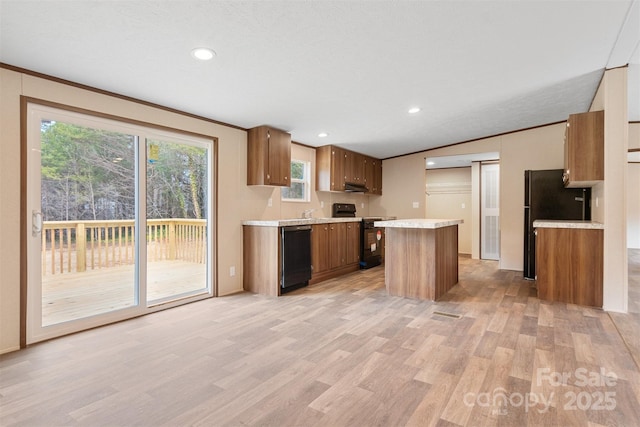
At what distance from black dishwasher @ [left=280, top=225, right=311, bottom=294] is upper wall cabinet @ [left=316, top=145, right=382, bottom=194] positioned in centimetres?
147

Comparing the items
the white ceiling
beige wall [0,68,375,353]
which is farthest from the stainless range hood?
the white ceiling

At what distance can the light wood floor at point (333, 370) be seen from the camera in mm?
1690

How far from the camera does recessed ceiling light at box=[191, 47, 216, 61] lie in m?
2.37

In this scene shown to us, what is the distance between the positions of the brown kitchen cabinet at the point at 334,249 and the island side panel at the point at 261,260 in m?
0.76

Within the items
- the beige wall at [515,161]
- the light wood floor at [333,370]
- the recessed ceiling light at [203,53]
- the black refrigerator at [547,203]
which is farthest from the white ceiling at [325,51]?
the light wood floor at [333,370]

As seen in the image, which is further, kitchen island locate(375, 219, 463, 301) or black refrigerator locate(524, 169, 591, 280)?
black refrigerator locate(524, 169, 591, 280)

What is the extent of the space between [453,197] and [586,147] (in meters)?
4.36

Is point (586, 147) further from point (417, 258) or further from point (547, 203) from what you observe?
point (417, 258)

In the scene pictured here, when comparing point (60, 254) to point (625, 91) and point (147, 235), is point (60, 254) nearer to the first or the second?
point (147, 235)

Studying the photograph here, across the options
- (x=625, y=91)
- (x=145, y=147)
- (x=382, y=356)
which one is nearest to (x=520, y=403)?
(x=382, y=356)

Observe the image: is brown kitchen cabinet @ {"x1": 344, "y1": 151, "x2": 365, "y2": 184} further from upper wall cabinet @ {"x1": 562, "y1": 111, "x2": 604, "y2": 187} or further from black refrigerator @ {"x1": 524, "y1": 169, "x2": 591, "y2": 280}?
upper wall cabinet @ {"x1": 562, "y1": 111, "x2": 604, "y2": 187}

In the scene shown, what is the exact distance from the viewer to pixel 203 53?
2.42 meters

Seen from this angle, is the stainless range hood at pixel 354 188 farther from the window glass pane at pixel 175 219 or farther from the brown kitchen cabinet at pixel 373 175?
the window glass pane at pixel 175 219

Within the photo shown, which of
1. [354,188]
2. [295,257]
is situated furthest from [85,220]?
[354,188]
